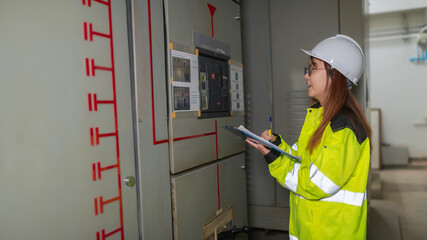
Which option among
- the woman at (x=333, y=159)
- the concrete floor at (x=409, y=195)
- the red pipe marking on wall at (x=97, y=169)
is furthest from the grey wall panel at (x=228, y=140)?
the concrete floor at (x=409, y=195)

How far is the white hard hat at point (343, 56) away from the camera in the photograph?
1.30 metres

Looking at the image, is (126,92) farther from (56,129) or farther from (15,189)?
(15,189)

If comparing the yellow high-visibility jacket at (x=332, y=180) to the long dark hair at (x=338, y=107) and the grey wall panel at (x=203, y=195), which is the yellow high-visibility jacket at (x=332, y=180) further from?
the grey wall panel at (x=203, y=195)

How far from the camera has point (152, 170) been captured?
1.44 m

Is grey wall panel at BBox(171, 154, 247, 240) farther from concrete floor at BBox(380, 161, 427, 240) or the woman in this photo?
concrete floor at BBox(380, 161, 427, 240)

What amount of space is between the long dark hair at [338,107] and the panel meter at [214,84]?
706 millimetres

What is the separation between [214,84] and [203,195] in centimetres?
64

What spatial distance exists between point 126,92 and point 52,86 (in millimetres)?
325

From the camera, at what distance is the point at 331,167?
116cm

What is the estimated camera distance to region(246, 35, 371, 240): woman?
1.19 meters

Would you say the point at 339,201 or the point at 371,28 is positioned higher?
the point at 371,28

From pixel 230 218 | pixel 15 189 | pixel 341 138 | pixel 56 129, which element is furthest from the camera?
pixel 230 218

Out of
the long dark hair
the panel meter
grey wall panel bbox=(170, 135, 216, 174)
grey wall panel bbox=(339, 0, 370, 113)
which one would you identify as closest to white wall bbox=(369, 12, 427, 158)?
grey wall panel bbox=(339, 0, 370, 113)

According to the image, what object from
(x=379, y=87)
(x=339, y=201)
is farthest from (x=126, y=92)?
(x=379, y=87)
